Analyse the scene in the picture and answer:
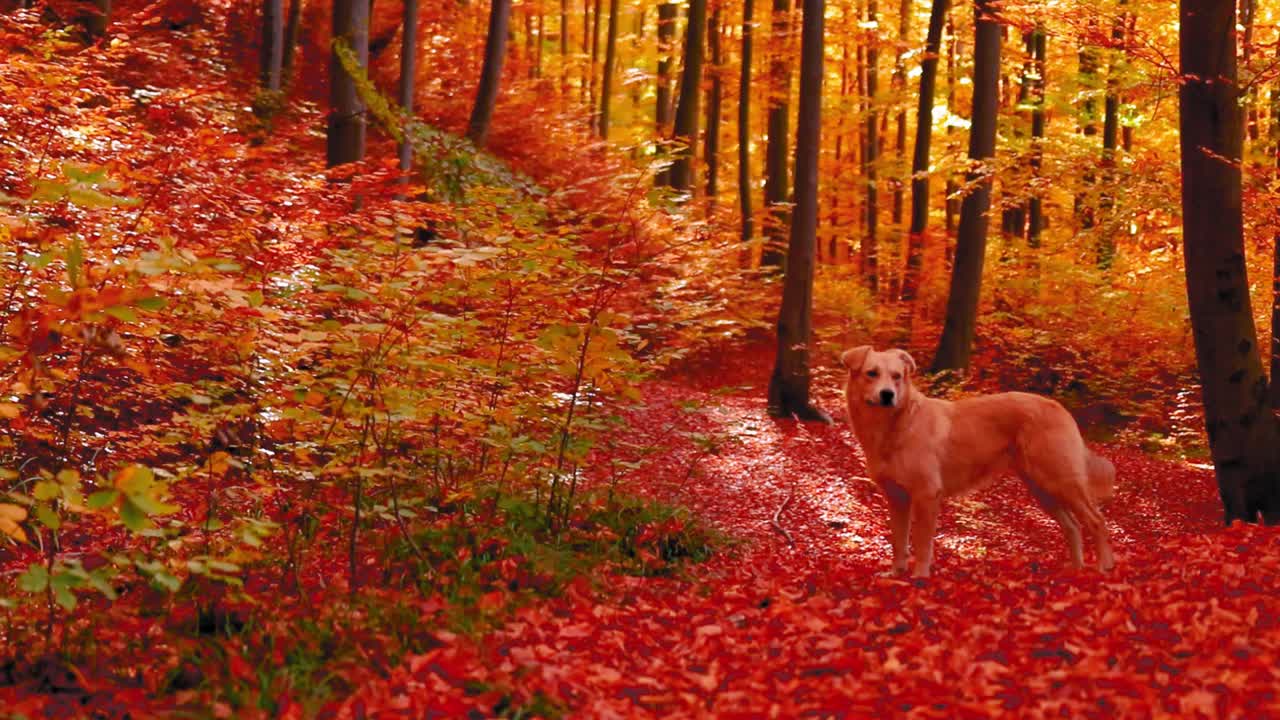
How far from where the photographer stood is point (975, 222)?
51.2 feet

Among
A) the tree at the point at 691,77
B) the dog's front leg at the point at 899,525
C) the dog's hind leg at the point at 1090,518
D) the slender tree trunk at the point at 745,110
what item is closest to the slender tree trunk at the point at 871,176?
the slender tree trunk at the point at 745,110

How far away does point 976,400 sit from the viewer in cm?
693

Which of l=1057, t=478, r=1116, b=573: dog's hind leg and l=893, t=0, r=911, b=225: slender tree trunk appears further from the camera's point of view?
l=893, t=0, r=911, b=225: slender tree trunk

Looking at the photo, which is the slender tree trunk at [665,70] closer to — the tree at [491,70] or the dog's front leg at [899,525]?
the tree at [491,70]

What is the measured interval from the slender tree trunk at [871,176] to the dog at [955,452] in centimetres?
1802

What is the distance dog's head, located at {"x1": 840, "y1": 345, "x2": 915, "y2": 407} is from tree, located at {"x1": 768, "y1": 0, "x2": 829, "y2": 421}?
6759mm

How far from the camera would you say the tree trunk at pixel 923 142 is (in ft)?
63.8

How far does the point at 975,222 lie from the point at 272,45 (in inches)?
526

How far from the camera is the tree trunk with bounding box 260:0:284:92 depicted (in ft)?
66.5

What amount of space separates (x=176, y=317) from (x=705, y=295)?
13264 mm

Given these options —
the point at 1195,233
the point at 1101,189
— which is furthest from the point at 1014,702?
the point at 1101,189

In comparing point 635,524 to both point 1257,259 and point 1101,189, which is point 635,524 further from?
point 1257,259

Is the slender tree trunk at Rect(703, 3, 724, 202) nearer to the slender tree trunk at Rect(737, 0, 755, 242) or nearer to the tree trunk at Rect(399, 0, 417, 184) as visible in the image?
the slender tree trunk at Rect(737, 0, 755, 242)

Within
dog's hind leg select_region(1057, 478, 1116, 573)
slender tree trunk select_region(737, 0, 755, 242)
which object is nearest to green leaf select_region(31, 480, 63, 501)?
dog's hind leg select_region(1057, 478, 1116, 573)
